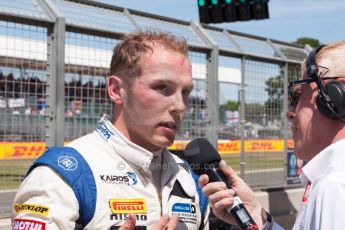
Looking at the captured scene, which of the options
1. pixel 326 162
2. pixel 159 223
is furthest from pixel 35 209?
pixel 326 162

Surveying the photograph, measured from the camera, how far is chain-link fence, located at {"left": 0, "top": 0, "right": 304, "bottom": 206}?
17.0 feet

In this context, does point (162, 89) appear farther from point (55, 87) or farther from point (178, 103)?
point (55, 87)

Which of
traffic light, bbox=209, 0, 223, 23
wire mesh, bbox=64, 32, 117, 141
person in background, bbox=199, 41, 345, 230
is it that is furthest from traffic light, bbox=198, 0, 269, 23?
person in background, bbox=199, 41, 345, 230

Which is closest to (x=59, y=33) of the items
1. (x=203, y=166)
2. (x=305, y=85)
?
(x=203, y=166)

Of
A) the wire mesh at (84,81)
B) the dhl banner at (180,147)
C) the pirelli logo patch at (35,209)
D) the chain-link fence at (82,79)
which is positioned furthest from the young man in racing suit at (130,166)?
the wire mesh at (84,81)

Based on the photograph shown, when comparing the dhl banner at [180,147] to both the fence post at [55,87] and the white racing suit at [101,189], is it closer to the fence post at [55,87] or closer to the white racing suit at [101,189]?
the fence post at [55,87]

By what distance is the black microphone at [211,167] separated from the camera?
260 cm

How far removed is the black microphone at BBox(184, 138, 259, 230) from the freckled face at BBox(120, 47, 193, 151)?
297 mm

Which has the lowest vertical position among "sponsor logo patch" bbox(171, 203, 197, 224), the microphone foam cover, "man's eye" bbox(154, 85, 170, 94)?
"sponsor logo patch" bbox(171, 203, 197, 224)

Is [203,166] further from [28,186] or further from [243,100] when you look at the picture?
[243,100]

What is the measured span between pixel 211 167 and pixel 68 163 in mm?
748

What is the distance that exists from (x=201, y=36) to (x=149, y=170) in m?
4.85

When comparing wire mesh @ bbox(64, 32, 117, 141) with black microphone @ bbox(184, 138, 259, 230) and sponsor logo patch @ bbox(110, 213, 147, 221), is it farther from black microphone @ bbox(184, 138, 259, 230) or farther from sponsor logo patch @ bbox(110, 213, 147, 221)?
sponsor logo patch @ bbox(110, 213, 147, 221)

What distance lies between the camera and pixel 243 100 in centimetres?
797
